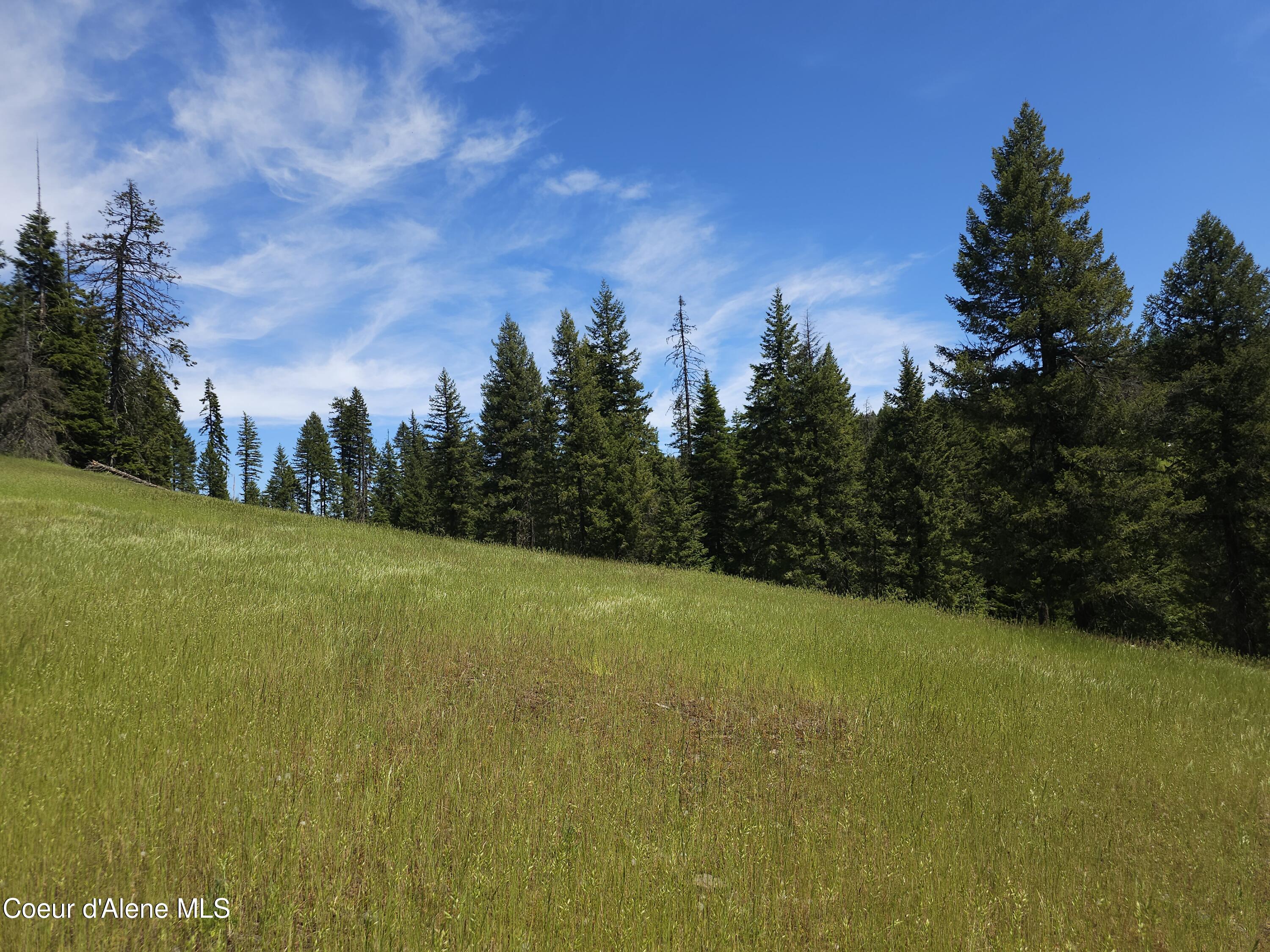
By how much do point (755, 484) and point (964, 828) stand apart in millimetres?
29179

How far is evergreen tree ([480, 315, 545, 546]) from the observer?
38.0 metres

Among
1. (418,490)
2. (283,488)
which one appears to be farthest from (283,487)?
(418,490)

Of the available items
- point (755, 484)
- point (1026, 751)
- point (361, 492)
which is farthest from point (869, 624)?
point (361, 492)

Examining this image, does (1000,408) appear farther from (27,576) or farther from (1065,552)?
(27,576)

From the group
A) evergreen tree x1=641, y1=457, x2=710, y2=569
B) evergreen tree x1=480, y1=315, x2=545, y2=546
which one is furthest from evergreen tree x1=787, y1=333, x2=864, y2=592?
evergreen tree x1=480, y1=315, x2=545, y2=546

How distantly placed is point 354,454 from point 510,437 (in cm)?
5350

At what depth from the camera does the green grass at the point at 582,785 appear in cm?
311

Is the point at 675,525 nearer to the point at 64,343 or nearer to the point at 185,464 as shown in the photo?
the point at 64,343

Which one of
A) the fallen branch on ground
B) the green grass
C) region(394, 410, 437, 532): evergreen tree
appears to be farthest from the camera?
region(394, 410, 437, 532): evergreen tree

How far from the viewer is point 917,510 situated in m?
28.1

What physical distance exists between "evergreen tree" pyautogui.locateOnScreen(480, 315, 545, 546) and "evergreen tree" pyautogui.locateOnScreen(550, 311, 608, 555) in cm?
540

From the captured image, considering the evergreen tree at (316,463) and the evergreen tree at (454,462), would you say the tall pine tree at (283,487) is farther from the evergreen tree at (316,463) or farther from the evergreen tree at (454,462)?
the evergreen tree at (454,462)

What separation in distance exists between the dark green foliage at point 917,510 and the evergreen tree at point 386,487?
199ft

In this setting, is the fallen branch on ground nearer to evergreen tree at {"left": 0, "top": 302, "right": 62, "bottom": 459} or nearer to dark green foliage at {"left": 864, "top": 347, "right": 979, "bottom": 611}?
evergreen tree at {"left": 0, "top": 302, "right": 62, "bottom": 459}
